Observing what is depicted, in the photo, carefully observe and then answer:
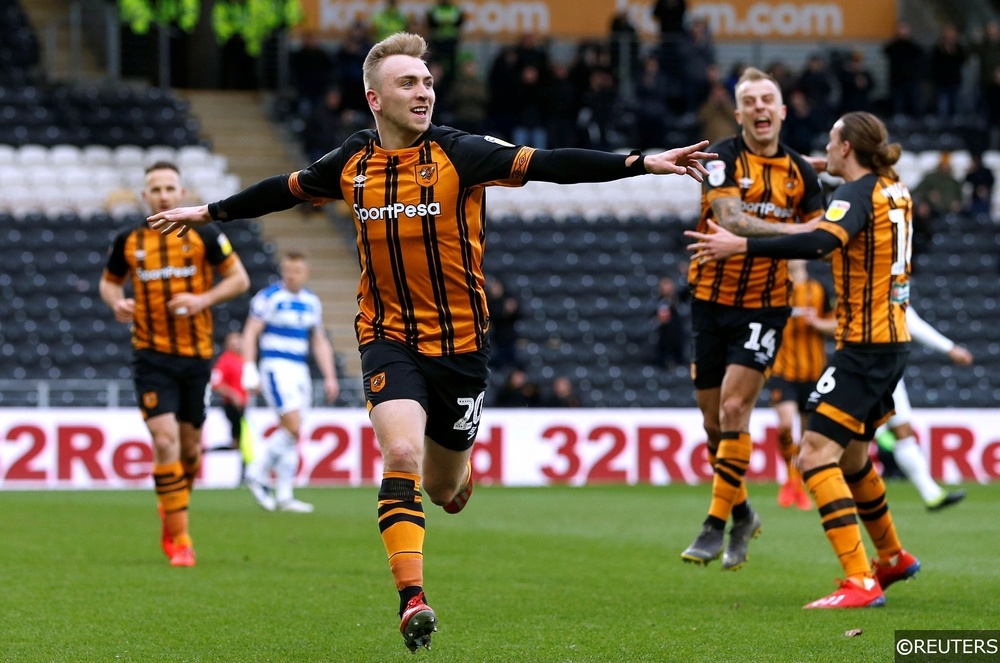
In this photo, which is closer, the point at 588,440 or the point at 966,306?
the point at 588,440

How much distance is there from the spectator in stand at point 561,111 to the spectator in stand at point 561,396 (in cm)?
540

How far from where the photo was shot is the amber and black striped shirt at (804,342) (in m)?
14.3

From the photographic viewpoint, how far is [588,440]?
18625 millimetres

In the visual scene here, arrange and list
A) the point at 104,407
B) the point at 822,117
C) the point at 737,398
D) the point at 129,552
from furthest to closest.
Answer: the point at 822,117 < the point at 104,407 < the point at 129,552 < the point at 737,398

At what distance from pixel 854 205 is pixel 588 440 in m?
11.6

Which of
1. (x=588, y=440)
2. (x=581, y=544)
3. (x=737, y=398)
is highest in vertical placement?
(x=737, y=398)

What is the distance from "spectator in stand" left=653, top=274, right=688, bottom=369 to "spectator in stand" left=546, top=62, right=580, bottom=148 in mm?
3811

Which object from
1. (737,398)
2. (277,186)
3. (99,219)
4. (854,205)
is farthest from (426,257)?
(99,219)

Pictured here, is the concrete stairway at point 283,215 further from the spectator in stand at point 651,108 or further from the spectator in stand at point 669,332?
the spectator in stand at point 651,108

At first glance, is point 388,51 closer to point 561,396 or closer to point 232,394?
point 232,394

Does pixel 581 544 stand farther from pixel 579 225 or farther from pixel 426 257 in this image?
pixel 579 225

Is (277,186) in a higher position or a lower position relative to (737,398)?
higher

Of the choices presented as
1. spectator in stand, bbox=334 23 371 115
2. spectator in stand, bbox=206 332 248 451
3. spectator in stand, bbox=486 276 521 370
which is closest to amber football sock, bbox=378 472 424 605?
spectator in stand, bbox=206 332 248 451

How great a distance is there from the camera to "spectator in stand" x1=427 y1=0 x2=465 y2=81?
24.8 m
